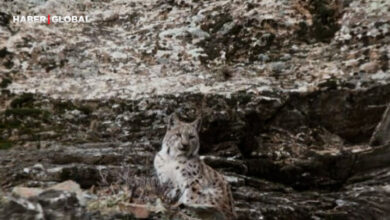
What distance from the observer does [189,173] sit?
12.9 metres

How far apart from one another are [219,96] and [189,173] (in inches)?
240

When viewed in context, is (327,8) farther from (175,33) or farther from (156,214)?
(156,214)

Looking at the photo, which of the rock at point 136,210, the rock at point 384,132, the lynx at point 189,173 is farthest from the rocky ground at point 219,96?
the rock at point 136,210

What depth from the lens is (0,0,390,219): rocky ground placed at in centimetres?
1523

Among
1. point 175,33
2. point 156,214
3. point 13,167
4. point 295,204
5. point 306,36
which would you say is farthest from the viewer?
point 175,33

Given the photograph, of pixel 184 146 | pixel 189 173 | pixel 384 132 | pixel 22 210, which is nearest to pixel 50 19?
pixel 184 146

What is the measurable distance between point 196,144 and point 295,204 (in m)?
2.64

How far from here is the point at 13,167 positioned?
16.2 m

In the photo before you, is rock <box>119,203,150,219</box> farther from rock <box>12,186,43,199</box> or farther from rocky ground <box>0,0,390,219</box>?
rocky ground <box>0,0,390,219</box>

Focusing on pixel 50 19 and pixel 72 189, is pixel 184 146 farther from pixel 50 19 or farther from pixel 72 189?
pixel 50 19

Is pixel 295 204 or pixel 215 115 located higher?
pixel 215 115

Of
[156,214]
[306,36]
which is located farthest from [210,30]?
[156,214]

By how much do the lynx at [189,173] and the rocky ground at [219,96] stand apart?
594 mm

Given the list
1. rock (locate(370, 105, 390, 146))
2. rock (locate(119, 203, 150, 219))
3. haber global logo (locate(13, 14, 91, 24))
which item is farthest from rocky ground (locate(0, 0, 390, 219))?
A: rock (locate(119, 203, 150, 219))
